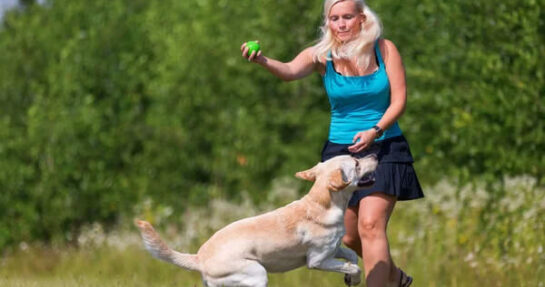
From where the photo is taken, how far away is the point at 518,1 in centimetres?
925

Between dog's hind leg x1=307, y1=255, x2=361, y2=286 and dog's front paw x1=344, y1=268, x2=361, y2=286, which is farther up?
dog's hind leg x1=307, y1=255, x2=361, y2=286

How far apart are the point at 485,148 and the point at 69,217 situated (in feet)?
20.2

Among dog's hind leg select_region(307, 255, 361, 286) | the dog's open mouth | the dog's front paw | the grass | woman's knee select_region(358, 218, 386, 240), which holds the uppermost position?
the dog's open mouth

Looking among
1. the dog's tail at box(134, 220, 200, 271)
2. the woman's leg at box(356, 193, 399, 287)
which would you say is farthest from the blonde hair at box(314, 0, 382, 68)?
the dog's tail at box(134, 220, 200, 271)

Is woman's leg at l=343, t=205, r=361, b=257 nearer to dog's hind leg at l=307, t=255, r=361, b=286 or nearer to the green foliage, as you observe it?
dog's hind leg at l=307, t=255, r=361, b=286

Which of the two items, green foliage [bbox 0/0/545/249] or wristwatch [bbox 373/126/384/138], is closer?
wristwatch [bbox 373/126/384/138]

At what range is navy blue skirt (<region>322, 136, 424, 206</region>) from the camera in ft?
19.7

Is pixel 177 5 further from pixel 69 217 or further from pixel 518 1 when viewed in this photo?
pixel 518 1

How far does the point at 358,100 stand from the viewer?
6027 millimetres

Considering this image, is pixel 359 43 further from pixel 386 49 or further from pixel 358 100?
pixel 358 100

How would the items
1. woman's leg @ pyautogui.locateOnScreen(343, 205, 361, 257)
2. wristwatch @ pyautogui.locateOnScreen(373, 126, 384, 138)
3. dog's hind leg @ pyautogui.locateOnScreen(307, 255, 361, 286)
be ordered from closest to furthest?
1. dog's hind leg @ pyautogui.locateOnScreen(307, 255, 361, 286)
2. wristwatch @ pyautogui.locateOnScreen(373, 126, 384, 138)
3. woman's leg @ pyautogui.locateOnScreen(343, 205, 361, 257)

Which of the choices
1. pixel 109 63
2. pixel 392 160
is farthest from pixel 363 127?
pixel 109 63

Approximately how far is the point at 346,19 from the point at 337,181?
1.20 meters

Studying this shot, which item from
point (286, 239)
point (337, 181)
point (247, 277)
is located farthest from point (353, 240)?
point (247, 277)
